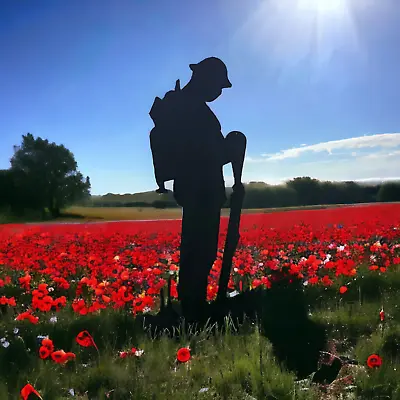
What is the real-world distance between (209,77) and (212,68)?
86 millimetres

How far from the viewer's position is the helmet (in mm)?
3969

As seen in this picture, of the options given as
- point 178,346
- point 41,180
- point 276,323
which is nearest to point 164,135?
point 178,346

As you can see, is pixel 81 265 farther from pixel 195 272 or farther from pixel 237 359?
pixel 237 359

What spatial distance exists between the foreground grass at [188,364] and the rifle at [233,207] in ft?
1.77

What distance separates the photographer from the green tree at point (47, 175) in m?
31.4

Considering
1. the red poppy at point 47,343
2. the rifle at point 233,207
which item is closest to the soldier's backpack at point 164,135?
the rifle at point 233,207

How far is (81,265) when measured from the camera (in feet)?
21.0

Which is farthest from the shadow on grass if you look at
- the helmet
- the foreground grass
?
the helmet

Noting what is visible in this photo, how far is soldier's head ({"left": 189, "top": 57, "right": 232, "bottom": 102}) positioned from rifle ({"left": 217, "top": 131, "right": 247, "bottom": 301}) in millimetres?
449

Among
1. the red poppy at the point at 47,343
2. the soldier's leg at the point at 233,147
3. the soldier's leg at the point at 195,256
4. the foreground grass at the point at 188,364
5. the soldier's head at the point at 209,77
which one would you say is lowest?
the foreground grass at the point at 188,364

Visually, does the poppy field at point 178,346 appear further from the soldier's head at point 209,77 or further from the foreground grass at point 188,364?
the soldier's head at point 209,77

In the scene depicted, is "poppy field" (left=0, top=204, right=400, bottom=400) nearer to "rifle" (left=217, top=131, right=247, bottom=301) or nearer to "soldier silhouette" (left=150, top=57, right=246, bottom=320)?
"soldier silhouette" (left=150, top=57, right=246, bottom=320)

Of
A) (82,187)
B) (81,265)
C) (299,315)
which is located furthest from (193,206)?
(82,187)

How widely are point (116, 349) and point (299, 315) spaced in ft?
5.46
